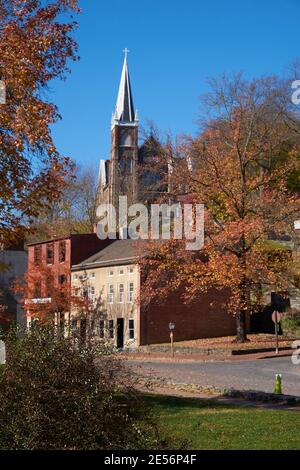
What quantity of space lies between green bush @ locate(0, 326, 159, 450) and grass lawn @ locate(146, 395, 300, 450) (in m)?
0.99

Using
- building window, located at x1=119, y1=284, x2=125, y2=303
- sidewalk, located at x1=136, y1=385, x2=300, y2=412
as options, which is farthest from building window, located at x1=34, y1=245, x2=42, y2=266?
sidewalk, located at x1=136, y1=385, x2=300, y2=412

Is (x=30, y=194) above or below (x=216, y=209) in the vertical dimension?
below

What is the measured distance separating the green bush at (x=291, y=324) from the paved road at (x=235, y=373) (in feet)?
31.2

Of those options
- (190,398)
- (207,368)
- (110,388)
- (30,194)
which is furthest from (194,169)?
(110,388)

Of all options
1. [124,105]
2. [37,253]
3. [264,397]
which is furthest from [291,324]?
[124,105]

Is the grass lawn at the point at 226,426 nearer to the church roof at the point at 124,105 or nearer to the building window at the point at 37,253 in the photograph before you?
the building window at the point at 37,253

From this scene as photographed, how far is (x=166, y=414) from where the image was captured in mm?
13930

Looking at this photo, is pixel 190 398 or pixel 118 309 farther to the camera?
pixel 118 309

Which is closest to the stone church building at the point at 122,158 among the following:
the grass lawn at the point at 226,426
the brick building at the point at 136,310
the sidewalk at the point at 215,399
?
the brick building at the point at 136,310

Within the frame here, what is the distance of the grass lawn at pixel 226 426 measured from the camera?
10547 millimetres

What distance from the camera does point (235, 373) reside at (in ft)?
85.1
